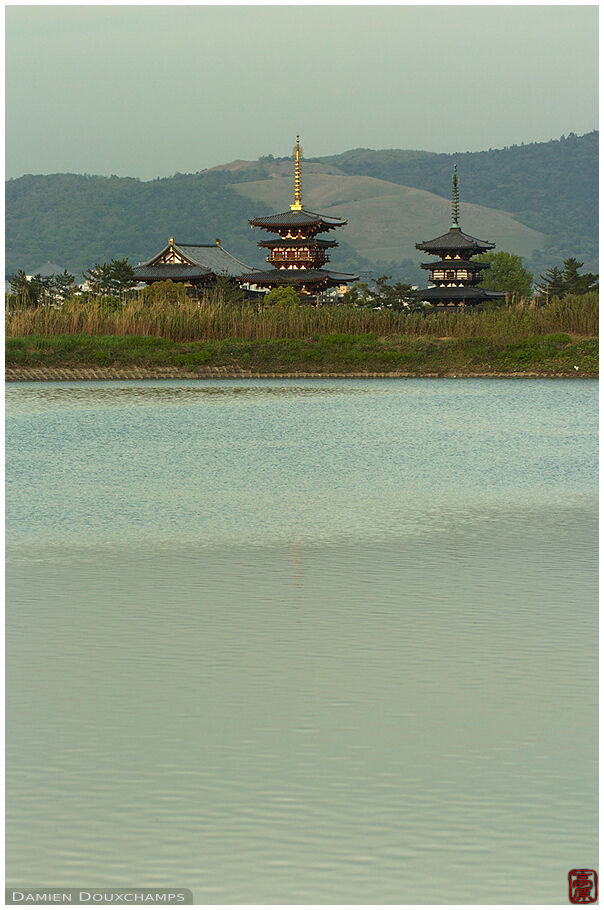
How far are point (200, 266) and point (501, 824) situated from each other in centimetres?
4687

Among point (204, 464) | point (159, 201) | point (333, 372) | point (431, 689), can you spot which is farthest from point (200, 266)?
point (159, 201)

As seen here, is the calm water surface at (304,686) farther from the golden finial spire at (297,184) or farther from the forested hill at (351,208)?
the forested hill at (351,208)

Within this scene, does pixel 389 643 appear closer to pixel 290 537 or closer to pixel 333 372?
pixel 290 537

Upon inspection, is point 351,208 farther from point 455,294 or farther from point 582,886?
point 582,886

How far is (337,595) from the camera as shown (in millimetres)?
6887

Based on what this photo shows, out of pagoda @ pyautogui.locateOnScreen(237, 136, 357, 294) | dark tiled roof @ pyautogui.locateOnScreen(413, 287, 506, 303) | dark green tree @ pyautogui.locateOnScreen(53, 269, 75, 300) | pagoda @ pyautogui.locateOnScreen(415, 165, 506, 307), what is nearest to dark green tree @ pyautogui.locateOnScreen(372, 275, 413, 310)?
dark tiled roof @ pyautogui.locateOnScreen(413, 287, 506, 303)

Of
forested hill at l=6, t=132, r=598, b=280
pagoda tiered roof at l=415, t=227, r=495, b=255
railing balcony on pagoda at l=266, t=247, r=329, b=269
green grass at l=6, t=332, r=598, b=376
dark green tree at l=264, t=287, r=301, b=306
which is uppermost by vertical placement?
forested hill at l=6, t=132, r=598, b=280

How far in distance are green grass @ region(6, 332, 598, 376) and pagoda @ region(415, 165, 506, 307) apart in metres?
17.8

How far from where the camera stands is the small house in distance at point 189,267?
4844 centimetres

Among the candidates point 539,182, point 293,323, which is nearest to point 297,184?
point 293,323

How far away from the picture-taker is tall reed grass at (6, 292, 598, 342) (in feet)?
96.6

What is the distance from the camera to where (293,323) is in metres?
30.4

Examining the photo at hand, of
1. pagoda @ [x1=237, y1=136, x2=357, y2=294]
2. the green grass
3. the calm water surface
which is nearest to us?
the calm water surface

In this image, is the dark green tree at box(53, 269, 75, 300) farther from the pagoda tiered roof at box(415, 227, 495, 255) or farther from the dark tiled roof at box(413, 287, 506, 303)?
the pagoda tiered roof at box(415, 227, 495, 255)
